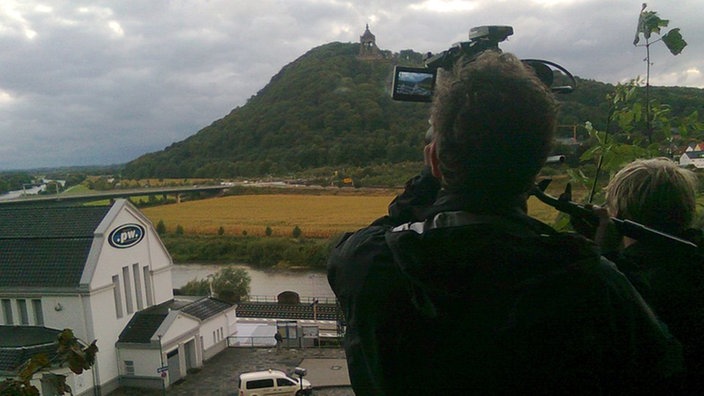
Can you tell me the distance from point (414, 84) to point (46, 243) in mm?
7599

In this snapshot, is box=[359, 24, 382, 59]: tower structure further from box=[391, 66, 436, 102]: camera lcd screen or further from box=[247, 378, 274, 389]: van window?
box=[391, 66, 436, 102]: camera lcd screen

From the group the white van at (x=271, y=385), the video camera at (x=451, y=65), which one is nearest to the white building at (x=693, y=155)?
the video camera at (x=451, y=65)

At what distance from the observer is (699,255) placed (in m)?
0.49

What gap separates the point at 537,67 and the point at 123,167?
37.0 ft

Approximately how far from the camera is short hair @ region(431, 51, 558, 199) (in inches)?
14.3

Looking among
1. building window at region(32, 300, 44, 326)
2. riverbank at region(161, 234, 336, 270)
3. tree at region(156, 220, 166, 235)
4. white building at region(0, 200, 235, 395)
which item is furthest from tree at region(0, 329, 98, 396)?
tree at region(156, 220, 166, 235)

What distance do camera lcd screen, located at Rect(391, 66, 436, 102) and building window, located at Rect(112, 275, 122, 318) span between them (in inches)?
278

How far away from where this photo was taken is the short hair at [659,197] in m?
0.56

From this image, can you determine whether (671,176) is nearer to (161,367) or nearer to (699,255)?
(699,255)

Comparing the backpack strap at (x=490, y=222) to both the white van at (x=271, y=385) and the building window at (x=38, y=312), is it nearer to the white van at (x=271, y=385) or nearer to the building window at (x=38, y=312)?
the white van at (x=271, y=385)

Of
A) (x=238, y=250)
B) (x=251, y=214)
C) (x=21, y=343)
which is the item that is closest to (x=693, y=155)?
(x=21, y=343)

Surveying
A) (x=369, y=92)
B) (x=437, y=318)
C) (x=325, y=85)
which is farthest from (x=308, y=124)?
(x=437, y=318)

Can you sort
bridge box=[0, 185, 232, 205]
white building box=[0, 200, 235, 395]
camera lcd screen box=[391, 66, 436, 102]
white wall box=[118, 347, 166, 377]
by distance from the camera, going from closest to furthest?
camera lcd screen box=[391, 66, 436, 102]
white building box=[0, 200, 235, 395]
white wall box=[118, 347, 166, 377]
bridge box=[0, 185, 232, 205]

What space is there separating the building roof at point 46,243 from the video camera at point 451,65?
6659mm
